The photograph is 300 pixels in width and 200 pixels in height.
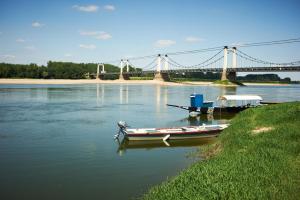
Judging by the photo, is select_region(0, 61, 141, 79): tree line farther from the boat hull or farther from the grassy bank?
the grassy bank

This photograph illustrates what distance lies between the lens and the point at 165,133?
19.9 metres

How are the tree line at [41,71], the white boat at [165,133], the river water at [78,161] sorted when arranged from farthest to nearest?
1. the tree line at [41,71]
2. the white boat at [165,133]
3. the river water at [78,161]

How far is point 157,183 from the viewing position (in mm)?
12219

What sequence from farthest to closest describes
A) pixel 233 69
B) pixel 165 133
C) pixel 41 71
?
pixel 41 71 < pixel 233 69 < pixel 165 133

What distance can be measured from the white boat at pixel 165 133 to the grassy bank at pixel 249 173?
17.0 ft

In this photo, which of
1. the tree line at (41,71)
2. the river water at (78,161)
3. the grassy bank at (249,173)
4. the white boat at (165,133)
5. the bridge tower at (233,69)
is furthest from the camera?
the tree line at (41,71)

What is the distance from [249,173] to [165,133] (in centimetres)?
1035

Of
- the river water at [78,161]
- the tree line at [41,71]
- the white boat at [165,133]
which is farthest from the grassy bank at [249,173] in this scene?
the tree line at [41,71]

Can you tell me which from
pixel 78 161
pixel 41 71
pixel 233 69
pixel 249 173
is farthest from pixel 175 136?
pixel 41 71

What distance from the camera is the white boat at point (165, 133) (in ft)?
63.8

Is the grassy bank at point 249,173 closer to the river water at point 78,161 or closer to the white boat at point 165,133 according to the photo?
the river water at point 78,161

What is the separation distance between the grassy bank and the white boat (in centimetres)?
517

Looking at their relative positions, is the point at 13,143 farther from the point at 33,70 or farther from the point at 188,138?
the point at 33,70

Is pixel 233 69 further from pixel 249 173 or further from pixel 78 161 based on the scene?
pixel 249 173
